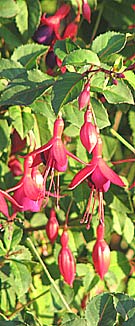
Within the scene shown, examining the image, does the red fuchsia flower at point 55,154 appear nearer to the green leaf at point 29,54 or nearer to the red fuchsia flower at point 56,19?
the green leaf at point 29,54

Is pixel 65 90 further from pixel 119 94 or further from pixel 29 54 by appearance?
pixel 29 54

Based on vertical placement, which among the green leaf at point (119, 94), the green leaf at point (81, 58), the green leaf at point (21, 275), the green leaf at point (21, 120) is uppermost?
the green leaf at point (81, 58)

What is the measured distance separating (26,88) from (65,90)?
10 cm

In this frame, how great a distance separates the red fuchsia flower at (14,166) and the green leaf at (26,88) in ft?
1.34

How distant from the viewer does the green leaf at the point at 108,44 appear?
38.8 inches

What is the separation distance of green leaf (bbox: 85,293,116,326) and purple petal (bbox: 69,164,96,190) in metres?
0.20

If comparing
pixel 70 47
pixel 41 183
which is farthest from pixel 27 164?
pixel 70 47

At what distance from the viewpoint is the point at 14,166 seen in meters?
1.42

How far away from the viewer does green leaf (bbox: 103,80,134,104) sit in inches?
37.9

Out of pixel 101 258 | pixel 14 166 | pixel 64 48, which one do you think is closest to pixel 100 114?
pixel 64 48

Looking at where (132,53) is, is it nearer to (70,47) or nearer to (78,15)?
(78,15)

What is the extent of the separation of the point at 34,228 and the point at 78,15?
1.47ft

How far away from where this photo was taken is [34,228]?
4.77 ft

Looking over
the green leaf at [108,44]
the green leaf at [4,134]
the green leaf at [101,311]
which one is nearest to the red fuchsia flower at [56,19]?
the green leaf at [4,134]
